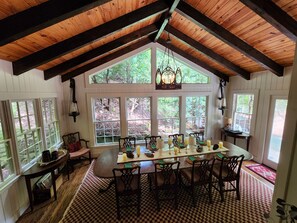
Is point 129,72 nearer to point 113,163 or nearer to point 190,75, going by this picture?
point 190,75

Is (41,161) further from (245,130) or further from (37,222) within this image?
(245,130)

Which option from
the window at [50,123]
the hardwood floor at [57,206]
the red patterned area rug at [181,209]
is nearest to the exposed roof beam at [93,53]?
the window at [50,123]

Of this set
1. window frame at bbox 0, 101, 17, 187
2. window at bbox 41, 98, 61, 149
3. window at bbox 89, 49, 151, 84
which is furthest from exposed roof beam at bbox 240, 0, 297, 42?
window at bbox 41, 98, 61, 149

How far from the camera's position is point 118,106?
15.4 ft

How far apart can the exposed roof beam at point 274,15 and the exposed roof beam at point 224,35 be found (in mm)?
785

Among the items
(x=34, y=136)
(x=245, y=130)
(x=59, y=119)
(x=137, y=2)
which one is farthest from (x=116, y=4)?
(x=245, y=130)

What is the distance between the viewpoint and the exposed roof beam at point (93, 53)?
335 cm

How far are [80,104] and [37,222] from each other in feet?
9.41

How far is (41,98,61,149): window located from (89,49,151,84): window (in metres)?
1.25

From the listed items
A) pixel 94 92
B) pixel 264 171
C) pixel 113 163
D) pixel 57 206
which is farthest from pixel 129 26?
pixel 264 171

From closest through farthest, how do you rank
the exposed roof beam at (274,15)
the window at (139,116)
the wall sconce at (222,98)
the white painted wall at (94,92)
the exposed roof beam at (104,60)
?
1. the exposed roof beam at (274,15)
2. the exposed roof beam at (104,60)
3. the white painted wall at (94,92)
4. the window at (139,116)
5. the wall sconce at (222,98)

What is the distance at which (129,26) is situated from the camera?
8.77 feet

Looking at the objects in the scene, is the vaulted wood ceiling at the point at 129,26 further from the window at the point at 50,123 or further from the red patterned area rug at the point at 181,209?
the red patterned area rug at the point at 181,209

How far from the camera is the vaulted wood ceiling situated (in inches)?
63.4
